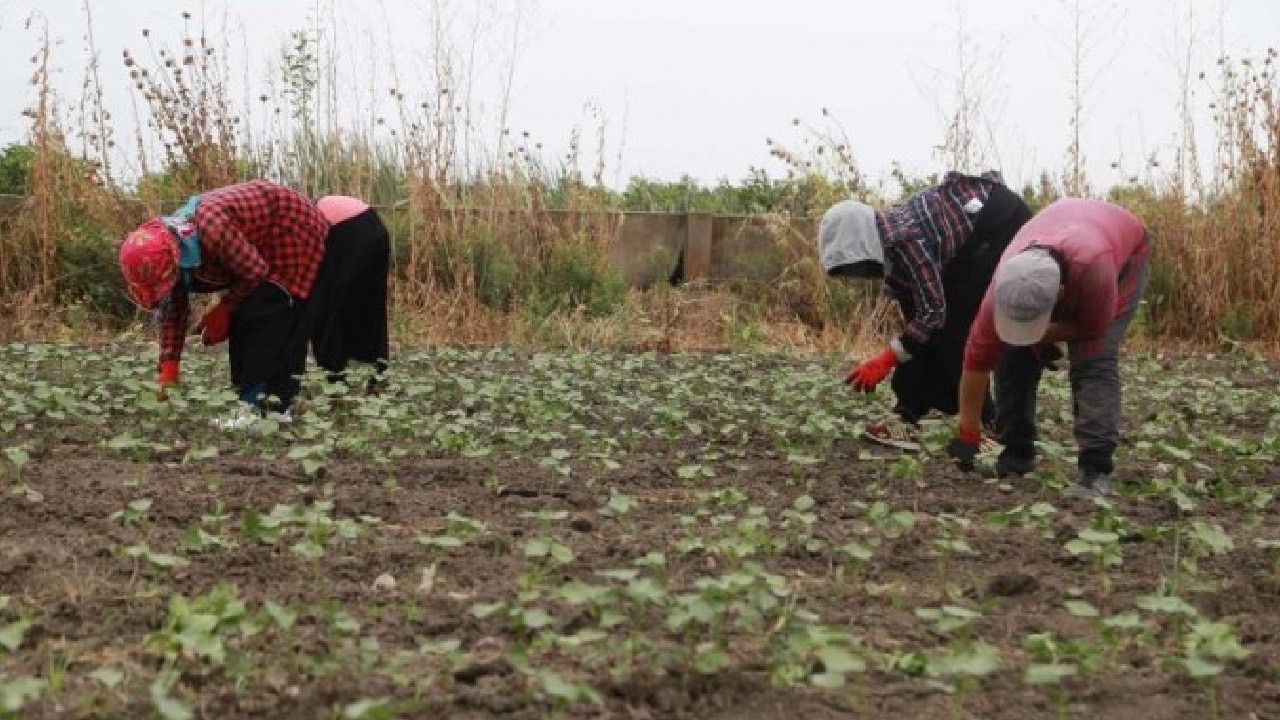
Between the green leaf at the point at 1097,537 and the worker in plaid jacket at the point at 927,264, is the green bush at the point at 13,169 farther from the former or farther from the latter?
the green leaf at the point at 1097,537

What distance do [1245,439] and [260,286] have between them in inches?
152

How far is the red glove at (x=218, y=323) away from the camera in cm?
662

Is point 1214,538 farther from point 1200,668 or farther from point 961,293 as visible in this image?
point 961,293

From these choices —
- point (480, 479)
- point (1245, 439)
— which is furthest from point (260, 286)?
point (1245, 439)

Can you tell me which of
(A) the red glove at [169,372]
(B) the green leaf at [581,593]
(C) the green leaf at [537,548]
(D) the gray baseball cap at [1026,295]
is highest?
(D) the gray baseball cap at [1026,295]

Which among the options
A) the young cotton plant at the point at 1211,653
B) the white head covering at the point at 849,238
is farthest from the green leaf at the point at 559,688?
the white head covering at the point at 849,238

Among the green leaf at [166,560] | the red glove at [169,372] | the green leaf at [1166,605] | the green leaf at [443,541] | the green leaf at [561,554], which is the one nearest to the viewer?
the green leaf at [1166,605]

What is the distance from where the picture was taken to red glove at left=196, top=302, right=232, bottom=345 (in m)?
6.62

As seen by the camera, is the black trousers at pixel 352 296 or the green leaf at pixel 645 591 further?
the black trousers at pixel 352 296

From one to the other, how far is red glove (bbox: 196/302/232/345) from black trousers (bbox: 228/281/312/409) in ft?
0.07

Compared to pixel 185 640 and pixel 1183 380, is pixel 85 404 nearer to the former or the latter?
pixel 185 640

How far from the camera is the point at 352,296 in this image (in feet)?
24.1

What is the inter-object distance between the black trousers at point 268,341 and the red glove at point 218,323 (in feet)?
0.07

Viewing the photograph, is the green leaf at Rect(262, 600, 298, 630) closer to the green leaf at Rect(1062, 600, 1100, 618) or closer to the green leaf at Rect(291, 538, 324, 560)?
the green leaf at Rect(291, 538, 324, 560)
